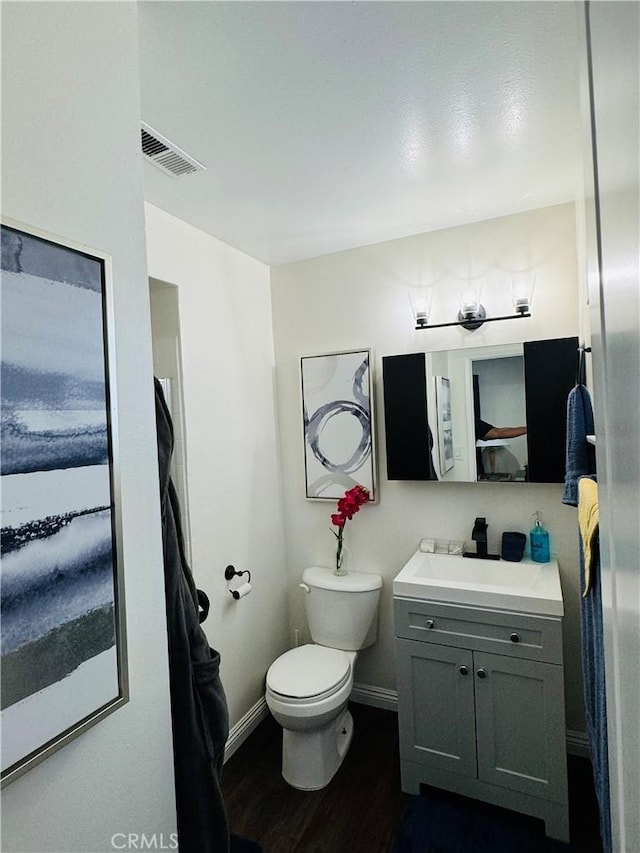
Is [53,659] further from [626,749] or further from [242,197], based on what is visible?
[242,197]

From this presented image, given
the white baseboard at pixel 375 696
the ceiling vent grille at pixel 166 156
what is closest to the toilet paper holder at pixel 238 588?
the white baseboard at pixel 375 696

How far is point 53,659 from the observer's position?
2.50 ft

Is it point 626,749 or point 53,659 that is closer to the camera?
point 626,749

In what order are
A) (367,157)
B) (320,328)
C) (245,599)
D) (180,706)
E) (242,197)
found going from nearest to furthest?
(180,706) → (367,157) → (242,197) → (245,599) → (320,328)

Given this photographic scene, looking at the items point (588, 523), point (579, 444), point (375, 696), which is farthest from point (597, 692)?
point (375, 696)

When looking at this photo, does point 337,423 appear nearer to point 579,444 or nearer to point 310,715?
point 579,444

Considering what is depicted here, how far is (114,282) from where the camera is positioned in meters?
0.94

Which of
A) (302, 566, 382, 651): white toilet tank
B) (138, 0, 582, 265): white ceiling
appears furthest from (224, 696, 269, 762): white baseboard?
(138, 0, 582, 265): white ceiling

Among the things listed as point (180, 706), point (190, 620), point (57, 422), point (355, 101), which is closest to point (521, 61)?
point (355, 101)

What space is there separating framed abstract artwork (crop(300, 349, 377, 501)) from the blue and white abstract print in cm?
167

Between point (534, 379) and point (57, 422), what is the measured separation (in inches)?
75.3

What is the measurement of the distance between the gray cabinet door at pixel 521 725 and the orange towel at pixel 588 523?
717mm

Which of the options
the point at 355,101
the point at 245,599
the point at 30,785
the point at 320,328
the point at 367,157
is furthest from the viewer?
the point at 320,328

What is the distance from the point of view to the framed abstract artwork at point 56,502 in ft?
2.32
